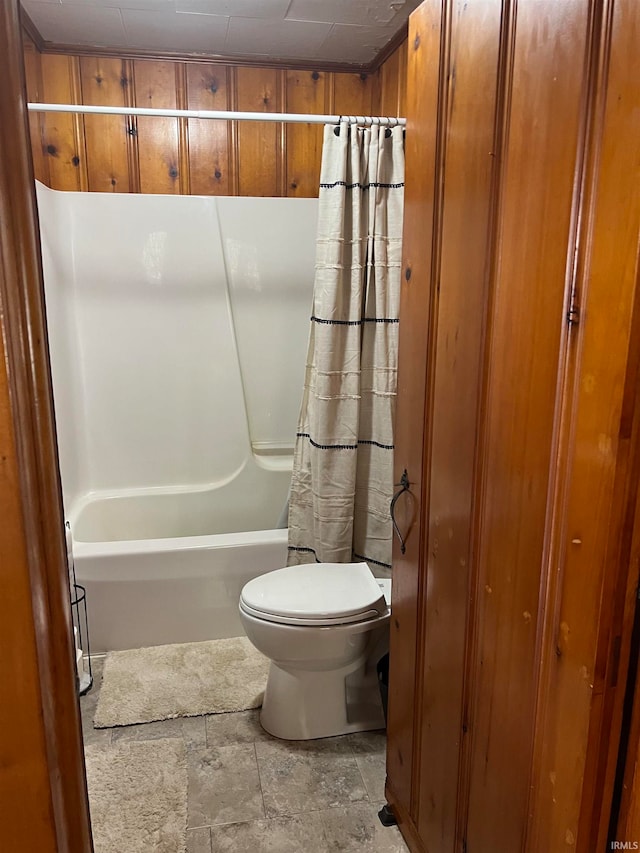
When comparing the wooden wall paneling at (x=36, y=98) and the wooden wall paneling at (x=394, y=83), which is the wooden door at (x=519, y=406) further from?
the wooden wall paneling at (x=36, y=98)

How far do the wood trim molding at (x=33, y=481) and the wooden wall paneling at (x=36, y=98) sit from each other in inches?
92.0

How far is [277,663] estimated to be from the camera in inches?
81.2

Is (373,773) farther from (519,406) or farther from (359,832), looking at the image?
(519,406)

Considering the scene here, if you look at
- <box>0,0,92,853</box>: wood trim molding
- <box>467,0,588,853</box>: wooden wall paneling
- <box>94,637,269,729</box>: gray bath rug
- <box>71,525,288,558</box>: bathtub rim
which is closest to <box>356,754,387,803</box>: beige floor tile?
<box>94,637,269,729</box>: gray bath rug

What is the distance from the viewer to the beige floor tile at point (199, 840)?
1682mm

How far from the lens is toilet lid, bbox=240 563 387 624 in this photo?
1944 millimetres

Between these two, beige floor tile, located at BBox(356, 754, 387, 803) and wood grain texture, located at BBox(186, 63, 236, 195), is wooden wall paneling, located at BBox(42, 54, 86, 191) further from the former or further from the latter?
beige floor tile, located at BBox(356, 754, 387, 803)

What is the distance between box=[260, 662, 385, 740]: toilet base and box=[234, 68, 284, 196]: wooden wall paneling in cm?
213

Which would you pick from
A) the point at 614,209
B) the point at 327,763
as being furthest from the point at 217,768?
the point at 614,209

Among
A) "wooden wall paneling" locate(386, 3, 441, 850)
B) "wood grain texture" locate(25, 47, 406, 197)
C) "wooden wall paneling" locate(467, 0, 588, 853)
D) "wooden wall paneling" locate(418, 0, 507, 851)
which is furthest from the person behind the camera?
"wood grain texture" locate(25, 47, 406, 197)

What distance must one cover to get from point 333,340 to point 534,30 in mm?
1455

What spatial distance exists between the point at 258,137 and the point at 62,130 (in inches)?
33.4

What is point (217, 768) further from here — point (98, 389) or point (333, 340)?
point (98, 389)

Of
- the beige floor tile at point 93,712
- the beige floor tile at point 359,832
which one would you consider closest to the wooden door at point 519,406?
the beige floor tile at point 359,832
